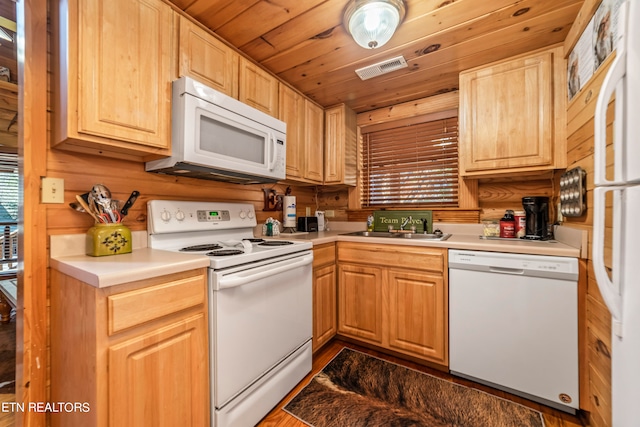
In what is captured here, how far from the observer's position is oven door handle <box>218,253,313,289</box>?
113 cm

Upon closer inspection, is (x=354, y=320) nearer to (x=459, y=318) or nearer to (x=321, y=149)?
(x=459, y=318)

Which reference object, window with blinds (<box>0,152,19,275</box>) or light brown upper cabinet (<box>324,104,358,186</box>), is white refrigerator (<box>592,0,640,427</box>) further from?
window with blinds (<box>0,152,19,275</box>)

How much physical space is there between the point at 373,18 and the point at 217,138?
3.31ft

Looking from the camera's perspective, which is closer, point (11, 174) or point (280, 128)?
point (280, 128)

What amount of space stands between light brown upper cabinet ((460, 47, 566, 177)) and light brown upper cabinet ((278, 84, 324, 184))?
3.89ft

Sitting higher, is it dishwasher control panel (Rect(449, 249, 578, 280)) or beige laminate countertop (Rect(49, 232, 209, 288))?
beige laminate countertop (Rect(49, 232, 209, 288))

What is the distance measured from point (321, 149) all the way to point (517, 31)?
1.57m

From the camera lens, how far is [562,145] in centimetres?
162

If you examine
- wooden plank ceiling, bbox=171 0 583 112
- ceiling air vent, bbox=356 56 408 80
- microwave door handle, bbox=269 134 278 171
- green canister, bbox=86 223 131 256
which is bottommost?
green canister, bbox=86 223 131 256

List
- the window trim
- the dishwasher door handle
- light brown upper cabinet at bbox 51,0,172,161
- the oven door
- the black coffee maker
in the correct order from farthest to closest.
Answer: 1. the window trim
2. the black coffee maker
3. the dishwasher door handle
4. the oven door
5. light brown upper cabinet at bbox 51,0,172,161

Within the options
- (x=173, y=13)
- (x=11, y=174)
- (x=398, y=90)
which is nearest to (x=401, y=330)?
(x=398, y=90)

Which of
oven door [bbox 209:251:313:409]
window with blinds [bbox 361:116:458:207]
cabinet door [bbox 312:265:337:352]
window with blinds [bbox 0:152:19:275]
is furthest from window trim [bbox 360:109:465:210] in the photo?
window with blinds [bbox 0:152:19:275]

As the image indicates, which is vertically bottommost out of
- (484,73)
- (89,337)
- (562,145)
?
(89,337)

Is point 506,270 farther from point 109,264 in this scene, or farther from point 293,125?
point 109,264
